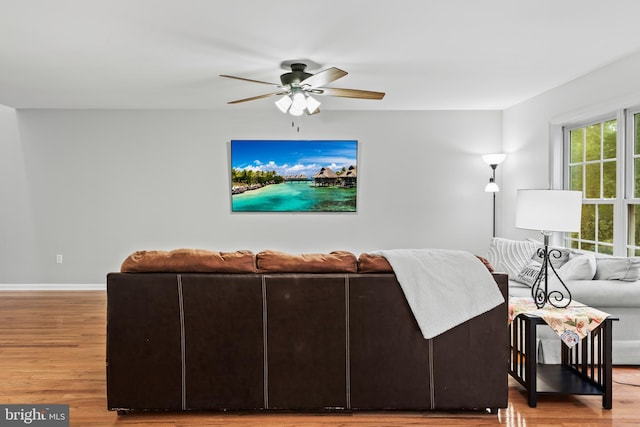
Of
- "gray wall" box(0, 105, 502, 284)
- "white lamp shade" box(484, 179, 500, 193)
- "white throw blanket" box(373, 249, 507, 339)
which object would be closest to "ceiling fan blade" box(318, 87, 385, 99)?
"gray wall" box(0, 105, 502, 284)

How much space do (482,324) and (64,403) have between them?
2305mm

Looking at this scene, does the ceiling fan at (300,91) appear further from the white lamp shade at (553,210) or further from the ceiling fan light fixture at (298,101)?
the white lamp shade at (553,210)

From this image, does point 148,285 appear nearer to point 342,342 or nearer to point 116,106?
point 342,342

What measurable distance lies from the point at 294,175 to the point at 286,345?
13.3 ft

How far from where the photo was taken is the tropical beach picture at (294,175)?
6.39 m

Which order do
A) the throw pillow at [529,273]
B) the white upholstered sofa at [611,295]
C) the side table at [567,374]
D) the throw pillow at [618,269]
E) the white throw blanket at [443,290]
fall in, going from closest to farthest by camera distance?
the white throw blanket at [443,290] < the side table at [567,374] < the white upholstered sofa at [611,295] < the throw pillow at [618,269] < the throw pillow at [529,273]

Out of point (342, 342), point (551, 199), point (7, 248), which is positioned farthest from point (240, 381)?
point (7, 248)

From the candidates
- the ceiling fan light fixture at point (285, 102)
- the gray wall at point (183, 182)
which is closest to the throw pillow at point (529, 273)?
the gray wall at point (183, 182)

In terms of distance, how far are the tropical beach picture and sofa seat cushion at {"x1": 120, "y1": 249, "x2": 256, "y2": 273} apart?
3.92 m

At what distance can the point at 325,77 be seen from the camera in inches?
150

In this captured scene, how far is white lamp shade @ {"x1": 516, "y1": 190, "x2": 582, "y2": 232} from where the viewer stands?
9.30 ft

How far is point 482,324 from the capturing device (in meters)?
2.50

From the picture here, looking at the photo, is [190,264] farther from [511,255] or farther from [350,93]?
[511,255]

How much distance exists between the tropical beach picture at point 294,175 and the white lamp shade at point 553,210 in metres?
3.60
